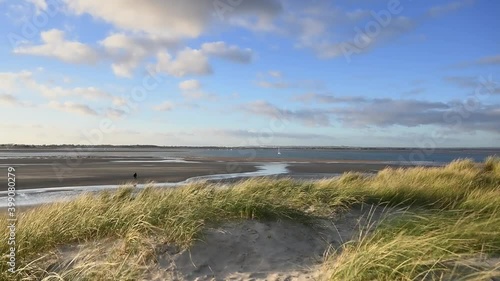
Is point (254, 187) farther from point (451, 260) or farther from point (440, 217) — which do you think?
point (451, 260)

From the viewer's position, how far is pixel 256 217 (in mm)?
6699

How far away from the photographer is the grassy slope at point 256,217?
4.24 metres

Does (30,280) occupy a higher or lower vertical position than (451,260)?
lower

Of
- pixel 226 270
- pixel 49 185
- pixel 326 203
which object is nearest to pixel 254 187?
pixel 326 203

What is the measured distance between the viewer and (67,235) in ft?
19.5

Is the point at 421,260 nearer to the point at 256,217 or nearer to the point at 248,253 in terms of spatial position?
the point at 248,253

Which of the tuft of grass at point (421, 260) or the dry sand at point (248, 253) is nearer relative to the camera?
the tuft of grass at point (421, 260)

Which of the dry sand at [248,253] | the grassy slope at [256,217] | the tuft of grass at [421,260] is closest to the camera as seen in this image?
the tuft of grass at [421,260]

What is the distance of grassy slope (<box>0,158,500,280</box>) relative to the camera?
13.9 feet

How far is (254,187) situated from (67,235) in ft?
12.7

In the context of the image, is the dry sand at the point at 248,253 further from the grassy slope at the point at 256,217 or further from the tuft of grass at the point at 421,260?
the tuft of grass at the point at 421,260

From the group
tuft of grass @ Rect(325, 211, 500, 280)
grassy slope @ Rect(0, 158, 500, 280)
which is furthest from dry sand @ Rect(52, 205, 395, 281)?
tuft of grass @ Rect(325, 211, 500, 280)

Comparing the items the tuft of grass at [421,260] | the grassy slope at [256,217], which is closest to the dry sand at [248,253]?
the grassy slope at [256,217]

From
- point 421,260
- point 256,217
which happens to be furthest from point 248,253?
point 421,260
